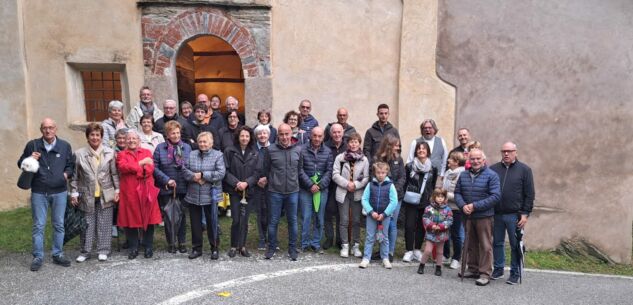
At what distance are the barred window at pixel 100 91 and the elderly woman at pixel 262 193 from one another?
13.8 ft

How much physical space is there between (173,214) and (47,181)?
154 centimetres

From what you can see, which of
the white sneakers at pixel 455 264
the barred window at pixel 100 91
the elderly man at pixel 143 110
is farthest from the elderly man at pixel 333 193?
the barred window at pixel 100 91

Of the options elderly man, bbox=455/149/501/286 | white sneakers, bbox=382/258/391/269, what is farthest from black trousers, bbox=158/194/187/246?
elderly man, bbox=455/149/501/286

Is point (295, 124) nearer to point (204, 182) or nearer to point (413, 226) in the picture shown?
point (204, 182)

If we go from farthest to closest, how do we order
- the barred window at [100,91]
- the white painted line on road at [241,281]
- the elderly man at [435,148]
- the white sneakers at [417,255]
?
1. the barred window at [100,91]
2. the elderly man at [435,148]
3. the white sneakers at [417,255]
4. the white painted line on road at [241,281]

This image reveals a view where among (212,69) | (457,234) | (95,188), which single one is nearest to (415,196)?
(457,234)

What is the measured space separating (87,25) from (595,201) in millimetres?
9725

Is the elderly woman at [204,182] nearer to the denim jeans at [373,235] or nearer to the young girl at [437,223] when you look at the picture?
the denim jeans at [373,235]

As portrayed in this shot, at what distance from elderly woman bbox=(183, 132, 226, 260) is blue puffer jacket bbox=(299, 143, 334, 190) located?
1130 mm

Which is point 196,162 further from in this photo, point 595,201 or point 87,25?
point 595,201

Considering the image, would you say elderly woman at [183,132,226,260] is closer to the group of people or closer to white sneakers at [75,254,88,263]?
the group of people

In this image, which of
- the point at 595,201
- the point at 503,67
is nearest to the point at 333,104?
the point at 503,67

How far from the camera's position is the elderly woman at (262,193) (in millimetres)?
6719

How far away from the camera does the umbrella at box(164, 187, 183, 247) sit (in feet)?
21.7
